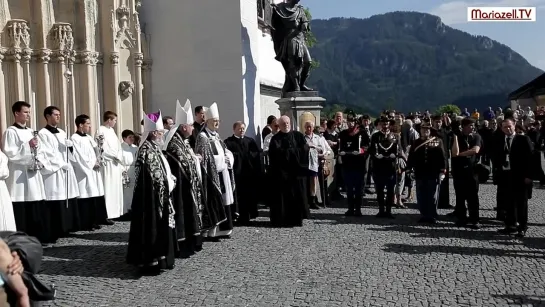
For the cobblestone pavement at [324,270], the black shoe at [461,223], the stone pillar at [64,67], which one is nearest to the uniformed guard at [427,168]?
the black shoe at [461,223]

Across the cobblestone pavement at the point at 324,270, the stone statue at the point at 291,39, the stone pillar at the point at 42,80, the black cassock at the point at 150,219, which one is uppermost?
the stone statue at the point at 291,39

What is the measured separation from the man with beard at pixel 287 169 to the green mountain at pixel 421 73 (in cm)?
12777

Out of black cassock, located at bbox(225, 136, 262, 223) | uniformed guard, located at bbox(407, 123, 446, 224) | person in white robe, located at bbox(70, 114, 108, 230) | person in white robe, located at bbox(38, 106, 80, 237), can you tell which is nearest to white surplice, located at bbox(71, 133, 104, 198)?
person in white robe, located at bbox(70, 114, 108, 230)

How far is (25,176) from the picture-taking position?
880 cm

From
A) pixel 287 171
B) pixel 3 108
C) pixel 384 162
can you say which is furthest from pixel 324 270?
pixel 3 108

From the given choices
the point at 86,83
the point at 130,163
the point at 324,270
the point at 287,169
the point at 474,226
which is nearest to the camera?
the point at 324,270

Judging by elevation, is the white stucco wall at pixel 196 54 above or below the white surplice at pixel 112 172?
above

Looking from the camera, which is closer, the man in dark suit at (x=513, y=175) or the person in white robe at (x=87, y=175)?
the man in dark suit at (x=513, y=175)

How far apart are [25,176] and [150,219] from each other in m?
2.72

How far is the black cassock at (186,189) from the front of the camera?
792cm

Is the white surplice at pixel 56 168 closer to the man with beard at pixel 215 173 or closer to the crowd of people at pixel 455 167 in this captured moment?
the man with beard at pixel 215 173

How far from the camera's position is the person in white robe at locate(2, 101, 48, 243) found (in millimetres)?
8570

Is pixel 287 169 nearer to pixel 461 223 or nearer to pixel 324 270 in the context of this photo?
pixel 461 223

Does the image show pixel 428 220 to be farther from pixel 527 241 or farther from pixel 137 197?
pixel 137 197
